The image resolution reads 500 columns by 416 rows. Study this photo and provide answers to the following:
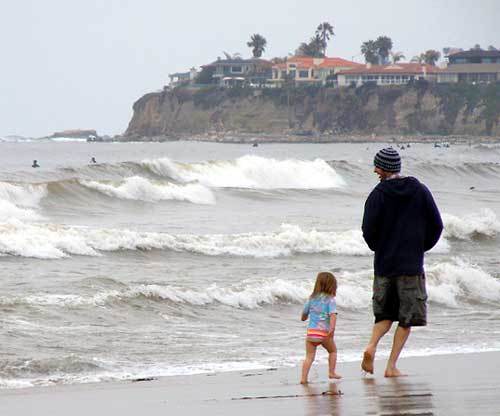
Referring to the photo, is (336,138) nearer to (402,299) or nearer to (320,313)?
(320,313)

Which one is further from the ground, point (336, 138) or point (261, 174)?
point (261, 174)

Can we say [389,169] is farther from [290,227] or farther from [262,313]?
[290,227]

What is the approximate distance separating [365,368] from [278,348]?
326 centimetres

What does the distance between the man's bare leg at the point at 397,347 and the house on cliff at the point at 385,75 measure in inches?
7449

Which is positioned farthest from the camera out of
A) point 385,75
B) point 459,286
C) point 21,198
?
point 385,75

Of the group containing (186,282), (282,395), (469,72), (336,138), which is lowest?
(336,138)

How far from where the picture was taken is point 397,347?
308 inches

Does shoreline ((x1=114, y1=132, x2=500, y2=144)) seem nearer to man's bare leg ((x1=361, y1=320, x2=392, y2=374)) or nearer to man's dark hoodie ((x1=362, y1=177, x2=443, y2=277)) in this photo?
man's bare leg ((x1=361, y1=320, x2=392, y2=374))

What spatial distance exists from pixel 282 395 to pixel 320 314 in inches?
34.2

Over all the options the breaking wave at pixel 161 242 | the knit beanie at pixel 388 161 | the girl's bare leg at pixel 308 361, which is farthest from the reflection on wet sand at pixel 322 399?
the breaking wave at pixel 161 242

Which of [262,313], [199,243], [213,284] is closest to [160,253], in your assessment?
[199,243]

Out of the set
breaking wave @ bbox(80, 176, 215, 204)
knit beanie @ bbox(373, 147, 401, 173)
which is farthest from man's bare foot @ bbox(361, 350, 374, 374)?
breaking wave @ bbox(80, 176, 215, 204)

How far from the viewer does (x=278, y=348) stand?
36.2ft

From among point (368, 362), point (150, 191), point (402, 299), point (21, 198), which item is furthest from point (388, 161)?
point (150, 191)
